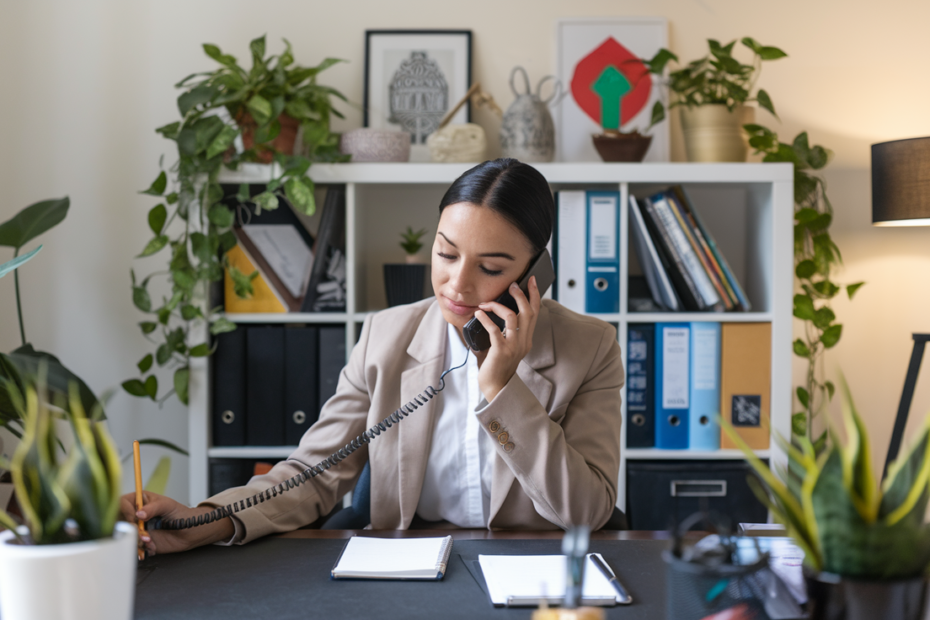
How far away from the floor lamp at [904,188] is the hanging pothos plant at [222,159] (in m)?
1.57

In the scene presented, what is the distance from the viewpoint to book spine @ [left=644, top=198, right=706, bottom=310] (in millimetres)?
2166

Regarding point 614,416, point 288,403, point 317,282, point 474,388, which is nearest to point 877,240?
point 614,416

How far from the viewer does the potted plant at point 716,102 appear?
213cm

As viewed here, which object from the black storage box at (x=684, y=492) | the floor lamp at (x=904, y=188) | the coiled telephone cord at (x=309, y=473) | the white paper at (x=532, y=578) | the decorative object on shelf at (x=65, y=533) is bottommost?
the black storage box at (x=684, y=492)

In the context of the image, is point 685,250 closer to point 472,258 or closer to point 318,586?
point 472,258

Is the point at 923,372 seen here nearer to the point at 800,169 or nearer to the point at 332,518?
the point at 800,169

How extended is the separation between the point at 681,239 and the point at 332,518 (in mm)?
1346

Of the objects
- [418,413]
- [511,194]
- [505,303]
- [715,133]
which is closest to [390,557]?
[418,413]

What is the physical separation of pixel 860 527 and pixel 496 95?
6.75 ft

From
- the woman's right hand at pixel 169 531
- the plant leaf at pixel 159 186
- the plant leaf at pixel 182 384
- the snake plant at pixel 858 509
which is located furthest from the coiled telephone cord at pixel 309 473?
the plant leaf at pixel 159 186

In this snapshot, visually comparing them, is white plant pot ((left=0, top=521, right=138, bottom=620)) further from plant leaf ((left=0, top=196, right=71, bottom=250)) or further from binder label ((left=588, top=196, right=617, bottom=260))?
binder label ((left=588, top=196, right=617, bottom=260))

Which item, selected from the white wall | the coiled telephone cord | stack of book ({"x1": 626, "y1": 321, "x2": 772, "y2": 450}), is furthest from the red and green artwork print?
the coiled telephone cord

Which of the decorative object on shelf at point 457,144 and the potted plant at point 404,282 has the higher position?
the decorative object on shelf at point 457,144

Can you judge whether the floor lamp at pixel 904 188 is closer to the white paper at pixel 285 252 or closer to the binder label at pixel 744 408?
the binder label at pixel 744 408
